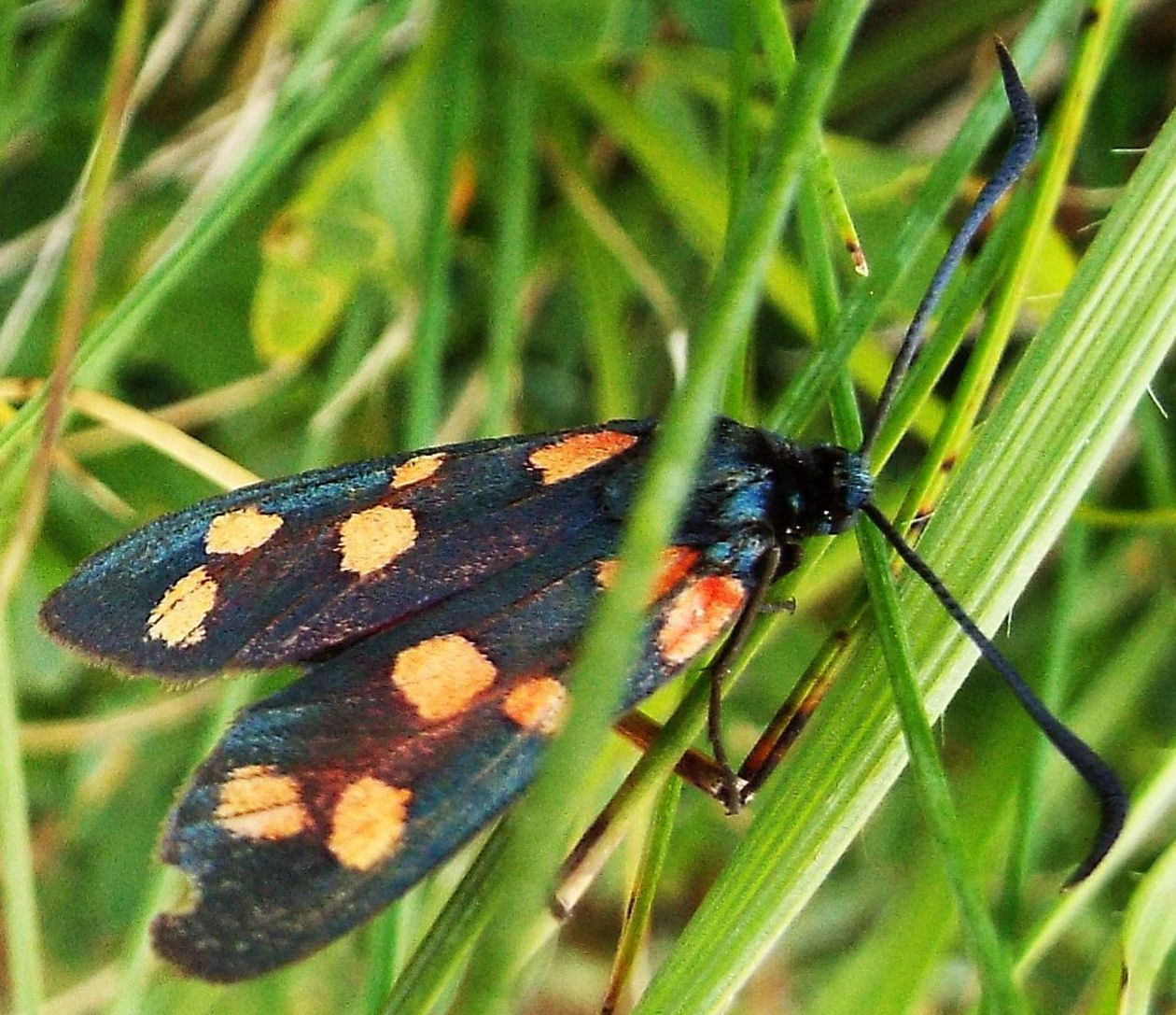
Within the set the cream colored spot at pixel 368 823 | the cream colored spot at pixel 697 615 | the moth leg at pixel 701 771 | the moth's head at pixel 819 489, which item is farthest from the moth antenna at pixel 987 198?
the cream colored spot at pixel 368 823

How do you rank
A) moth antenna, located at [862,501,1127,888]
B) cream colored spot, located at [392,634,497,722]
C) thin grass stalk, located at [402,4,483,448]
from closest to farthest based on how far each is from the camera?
1. moth antenna, located at [862,501,1127,888]
2. cream colored spot, located at [392,634,497,722]
3. thin grass stalk, located at [402,4,483,448]

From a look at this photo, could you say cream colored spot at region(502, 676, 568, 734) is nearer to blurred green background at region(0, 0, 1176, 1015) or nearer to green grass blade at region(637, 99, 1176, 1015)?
green grass blade at region(637, 99, 1176, 1015)

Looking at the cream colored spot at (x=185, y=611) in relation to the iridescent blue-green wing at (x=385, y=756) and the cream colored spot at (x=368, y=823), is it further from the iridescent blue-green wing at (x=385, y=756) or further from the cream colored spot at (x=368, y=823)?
the cream colored spot at (x=368, y=823)

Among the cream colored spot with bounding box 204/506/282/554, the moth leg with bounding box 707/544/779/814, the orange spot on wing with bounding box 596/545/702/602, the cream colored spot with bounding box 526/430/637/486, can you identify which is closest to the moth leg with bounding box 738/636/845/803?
the moth leg with bounding box 707/544/779/814

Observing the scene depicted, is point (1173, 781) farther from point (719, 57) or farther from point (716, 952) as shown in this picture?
point (719, 57)

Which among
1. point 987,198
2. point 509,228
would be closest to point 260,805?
point 987,198
